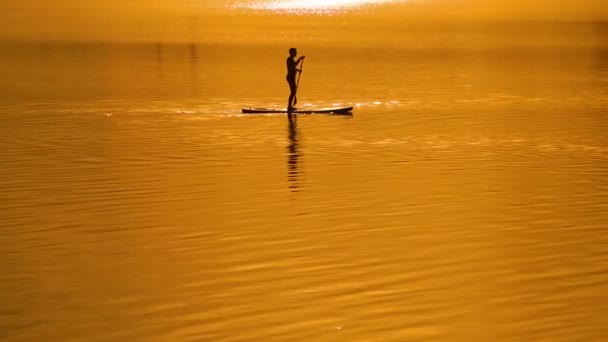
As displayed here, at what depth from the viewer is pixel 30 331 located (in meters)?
10.9

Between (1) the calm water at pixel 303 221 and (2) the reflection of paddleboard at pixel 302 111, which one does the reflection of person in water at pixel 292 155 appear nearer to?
(1) the calm water at pixel 303 221

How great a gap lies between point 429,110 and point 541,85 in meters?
11.0

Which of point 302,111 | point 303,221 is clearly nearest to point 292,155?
point 303,221

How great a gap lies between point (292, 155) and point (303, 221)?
21.1 feet

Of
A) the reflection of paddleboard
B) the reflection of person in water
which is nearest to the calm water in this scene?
the reflection of person in water

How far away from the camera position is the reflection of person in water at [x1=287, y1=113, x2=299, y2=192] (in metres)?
19.0

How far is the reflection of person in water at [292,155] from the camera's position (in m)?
19.0

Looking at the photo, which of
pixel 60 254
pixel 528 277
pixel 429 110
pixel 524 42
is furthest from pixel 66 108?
pixel 524 42

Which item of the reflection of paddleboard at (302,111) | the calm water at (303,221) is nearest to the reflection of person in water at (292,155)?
the calm water at (303,221)

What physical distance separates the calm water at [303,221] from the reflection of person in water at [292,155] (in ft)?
0.22

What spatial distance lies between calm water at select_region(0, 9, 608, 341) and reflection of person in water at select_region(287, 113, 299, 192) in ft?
0.22

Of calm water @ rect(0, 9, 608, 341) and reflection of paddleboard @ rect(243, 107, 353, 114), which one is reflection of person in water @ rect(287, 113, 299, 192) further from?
reflection of paddleboard @ rect(243, 107, 353, 114)

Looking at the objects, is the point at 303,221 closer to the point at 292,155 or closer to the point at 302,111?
the point at 292,155

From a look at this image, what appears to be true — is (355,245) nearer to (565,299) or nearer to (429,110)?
(565,299)
